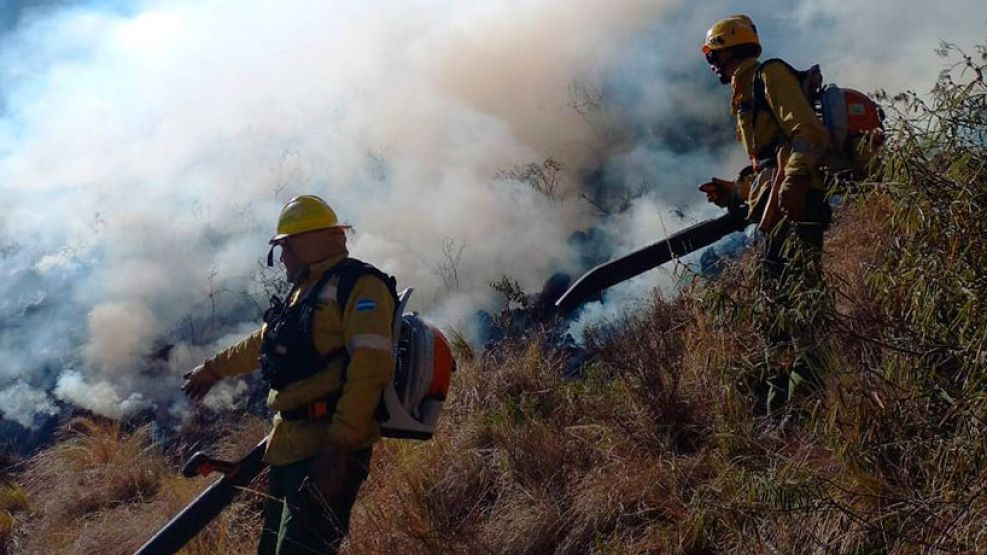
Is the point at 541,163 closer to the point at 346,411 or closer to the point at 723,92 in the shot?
the point at 723,92

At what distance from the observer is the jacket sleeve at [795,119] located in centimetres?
407

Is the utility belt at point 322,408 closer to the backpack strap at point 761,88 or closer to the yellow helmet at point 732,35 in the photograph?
the backpack strap at point 761,88

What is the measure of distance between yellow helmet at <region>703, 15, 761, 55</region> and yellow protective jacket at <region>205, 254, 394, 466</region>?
1.92 metres

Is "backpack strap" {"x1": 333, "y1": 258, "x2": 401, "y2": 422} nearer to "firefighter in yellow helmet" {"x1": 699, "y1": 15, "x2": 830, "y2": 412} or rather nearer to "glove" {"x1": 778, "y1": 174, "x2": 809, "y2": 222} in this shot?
"firefighter in yellow helmet" {"x1": 699, "y1": 15, "x2": 830, "y2": 412}

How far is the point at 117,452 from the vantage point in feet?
22.9

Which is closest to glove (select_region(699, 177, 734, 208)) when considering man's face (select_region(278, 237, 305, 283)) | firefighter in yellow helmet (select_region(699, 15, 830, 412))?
firefighter in yellow helmet (select_region(699, 15, 830, 412))

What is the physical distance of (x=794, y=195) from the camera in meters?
4.03

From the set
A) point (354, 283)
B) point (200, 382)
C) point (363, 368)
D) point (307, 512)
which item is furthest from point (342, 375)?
point (200, 382)

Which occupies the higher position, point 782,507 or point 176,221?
point 176,221

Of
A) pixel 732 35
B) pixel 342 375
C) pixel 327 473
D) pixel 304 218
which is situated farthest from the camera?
pixel 732 35

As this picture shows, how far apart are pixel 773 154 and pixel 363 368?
2.03m

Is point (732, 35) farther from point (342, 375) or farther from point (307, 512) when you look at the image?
point (307, 512)

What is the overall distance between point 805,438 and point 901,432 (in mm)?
686

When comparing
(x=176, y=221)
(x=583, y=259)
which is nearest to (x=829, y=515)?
(x=583, y=259)
